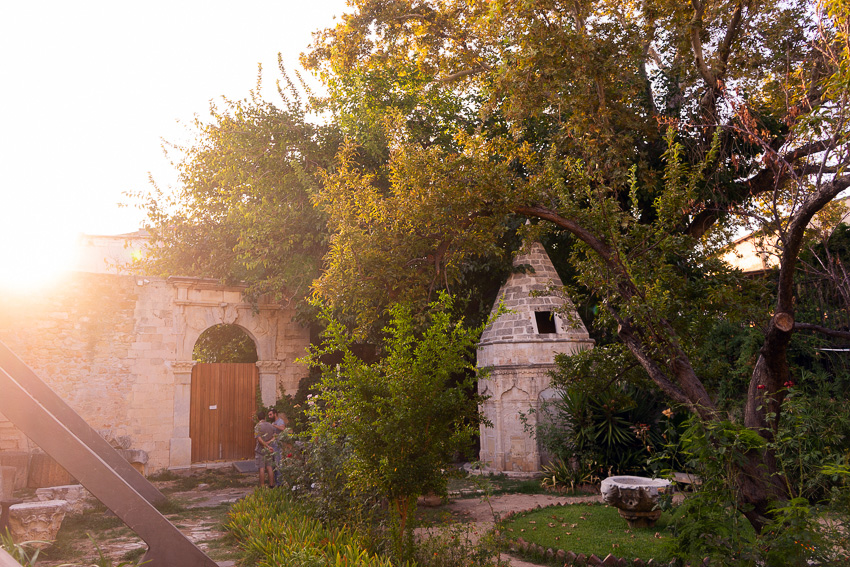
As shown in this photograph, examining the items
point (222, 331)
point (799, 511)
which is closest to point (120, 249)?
point (222, 331)

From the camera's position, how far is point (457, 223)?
589cm

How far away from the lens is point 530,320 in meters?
11.0

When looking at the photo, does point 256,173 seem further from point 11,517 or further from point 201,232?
point 11,517

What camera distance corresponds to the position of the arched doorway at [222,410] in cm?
1231

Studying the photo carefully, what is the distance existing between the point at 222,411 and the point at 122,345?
2548 mm

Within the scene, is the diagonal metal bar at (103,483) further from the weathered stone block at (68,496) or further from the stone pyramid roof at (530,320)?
the stone pyramid roof at (530,320)

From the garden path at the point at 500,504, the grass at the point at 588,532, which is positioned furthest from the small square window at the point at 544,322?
the grass at the point at 588,532

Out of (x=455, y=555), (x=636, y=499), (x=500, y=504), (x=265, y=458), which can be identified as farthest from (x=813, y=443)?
(x=265, y=458)

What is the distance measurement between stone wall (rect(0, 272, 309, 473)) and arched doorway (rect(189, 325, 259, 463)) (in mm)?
525

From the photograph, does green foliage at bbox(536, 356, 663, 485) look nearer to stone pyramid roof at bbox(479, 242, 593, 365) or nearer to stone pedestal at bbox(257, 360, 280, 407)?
stone pyramid roof at bbox(479, 242, 593, 365)

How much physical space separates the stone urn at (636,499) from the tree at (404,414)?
8.27 feet

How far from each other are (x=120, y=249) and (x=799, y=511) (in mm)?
24822

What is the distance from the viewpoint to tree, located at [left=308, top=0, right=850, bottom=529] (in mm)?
4656

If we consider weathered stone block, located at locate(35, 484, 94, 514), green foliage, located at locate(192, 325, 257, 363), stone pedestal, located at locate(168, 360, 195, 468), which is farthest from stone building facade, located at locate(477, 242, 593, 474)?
green foliage, located at locate(192, 325, 257, 363)
